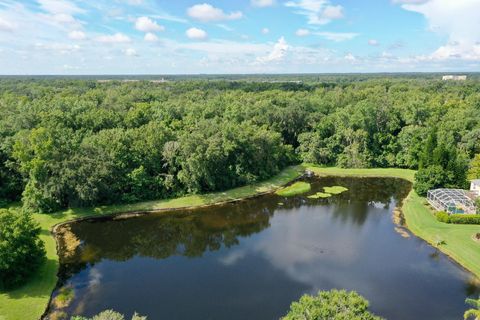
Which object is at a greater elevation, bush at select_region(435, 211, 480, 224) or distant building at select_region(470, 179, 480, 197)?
distant building at select_region(470, 179, 480, 197)

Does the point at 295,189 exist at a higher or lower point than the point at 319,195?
higher

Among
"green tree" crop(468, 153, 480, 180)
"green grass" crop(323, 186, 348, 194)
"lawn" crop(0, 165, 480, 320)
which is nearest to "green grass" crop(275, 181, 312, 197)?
"lawn" crop(0, 165, 480, 320)

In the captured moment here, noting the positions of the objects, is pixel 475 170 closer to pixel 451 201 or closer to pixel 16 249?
pixel 451 201

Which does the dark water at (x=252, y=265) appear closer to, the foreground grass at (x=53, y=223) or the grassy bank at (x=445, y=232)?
the grassy bank at (x=445, y=232)

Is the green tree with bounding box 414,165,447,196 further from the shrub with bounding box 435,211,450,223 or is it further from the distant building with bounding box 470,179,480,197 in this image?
the shrub with bounding box 435,211,450,223

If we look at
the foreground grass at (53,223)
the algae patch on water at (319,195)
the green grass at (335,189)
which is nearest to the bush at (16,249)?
the foreground grass at (53,223)

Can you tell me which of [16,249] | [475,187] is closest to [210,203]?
[16,249]
